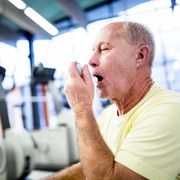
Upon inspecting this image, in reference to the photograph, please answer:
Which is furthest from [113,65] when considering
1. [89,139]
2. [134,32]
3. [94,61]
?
[89,139]

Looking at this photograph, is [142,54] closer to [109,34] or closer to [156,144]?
[109,34]

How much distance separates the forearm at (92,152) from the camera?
805 millimetres

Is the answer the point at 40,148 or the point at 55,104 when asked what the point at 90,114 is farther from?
the point at 55,104

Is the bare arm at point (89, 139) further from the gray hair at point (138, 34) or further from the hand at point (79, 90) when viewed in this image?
the gray hair at point (138, 34)

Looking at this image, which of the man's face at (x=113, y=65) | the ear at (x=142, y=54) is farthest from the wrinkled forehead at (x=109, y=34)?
the ear at (x=142, y=54)

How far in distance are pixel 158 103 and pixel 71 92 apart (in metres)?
0.33

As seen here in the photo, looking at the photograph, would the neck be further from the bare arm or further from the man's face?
the bare arm

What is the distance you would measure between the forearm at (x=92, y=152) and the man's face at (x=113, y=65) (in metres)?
0.24

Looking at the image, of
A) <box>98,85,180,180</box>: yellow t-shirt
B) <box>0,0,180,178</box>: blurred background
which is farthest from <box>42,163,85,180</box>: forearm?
<box>0,0,180,178</box>: blurred background

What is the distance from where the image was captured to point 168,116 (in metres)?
0.85

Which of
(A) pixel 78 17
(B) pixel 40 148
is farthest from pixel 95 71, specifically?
(A) pixel 78 17

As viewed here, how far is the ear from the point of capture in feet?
3.78

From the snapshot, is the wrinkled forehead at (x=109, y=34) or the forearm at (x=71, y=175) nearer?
the wrinkled forehead at (x=109, y=34)

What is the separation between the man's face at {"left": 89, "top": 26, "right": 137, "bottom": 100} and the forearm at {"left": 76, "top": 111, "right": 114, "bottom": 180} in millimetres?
245
